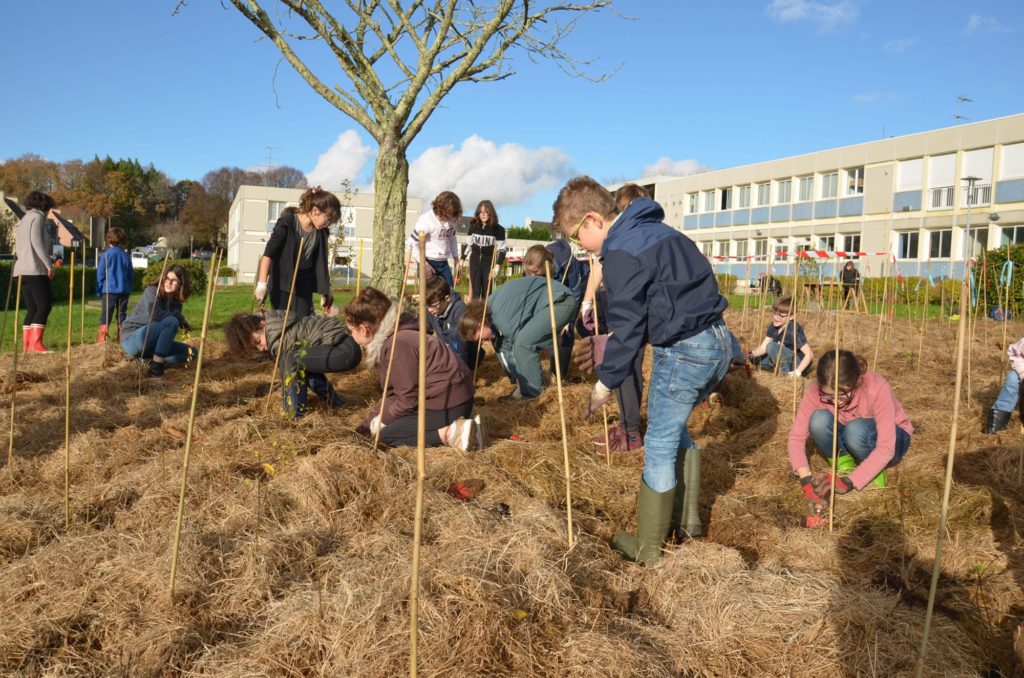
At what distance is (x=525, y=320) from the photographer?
16.6 feet

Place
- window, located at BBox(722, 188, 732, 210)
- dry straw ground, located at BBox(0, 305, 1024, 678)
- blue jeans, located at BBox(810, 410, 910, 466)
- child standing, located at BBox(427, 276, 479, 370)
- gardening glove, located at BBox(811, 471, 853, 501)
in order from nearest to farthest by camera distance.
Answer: dry straw ground, located at BBox(0, 305, 1024, 678), gardening glove, located at BBox(811, 471, 853, 501), blue jeans, located at BBox(810, 410, 910, 466), child standing, located at BBox(427, 276, 479, 370), window, located at BBox(722, 188, 732, 210)

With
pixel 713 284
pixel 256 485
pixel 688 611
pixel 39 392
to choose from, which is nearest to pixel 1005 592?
pixel 688 611

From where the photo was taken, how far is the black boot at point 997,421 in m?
4.61

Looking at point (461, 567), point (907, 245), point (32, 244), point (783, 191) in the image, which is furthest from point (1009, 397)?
point (783, 191)

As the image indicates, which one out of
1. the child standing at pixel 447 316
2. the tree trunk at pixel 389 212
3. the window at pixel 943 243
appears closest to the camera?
the child standing at pixel 447 316

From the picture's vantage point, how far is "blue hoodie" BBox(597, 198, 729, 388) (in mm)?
2475

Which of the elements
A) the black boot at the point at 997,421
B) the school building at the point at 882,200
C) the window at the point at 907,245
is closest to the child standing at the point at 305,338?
the black boot at the point at 997,421

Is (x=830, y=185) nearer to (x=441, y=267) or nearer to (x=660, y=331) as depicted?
→ (x=441, y=267)

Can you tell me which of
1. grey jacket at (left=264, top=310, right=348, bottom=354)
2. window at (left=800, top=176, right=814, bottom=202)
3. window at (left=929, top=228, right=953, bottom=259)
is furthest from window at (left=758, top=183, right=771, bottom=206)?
grey jacket at (left=264, top=310, right=348, bottom=354)

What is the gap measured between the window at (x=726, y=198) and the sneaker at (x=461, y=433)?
37165mm

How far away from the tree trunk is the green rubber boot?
564 cm

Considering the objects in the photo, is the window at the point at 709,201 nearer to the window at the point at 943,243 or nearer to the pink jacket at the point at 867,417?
the window at the point at 943,243

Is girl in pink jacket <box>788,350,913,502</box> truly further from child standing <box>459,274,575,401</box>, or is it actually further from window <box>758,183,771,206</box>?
window <box>758,183,771,206</box>

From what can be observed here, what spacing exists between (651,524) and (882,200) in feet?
104
